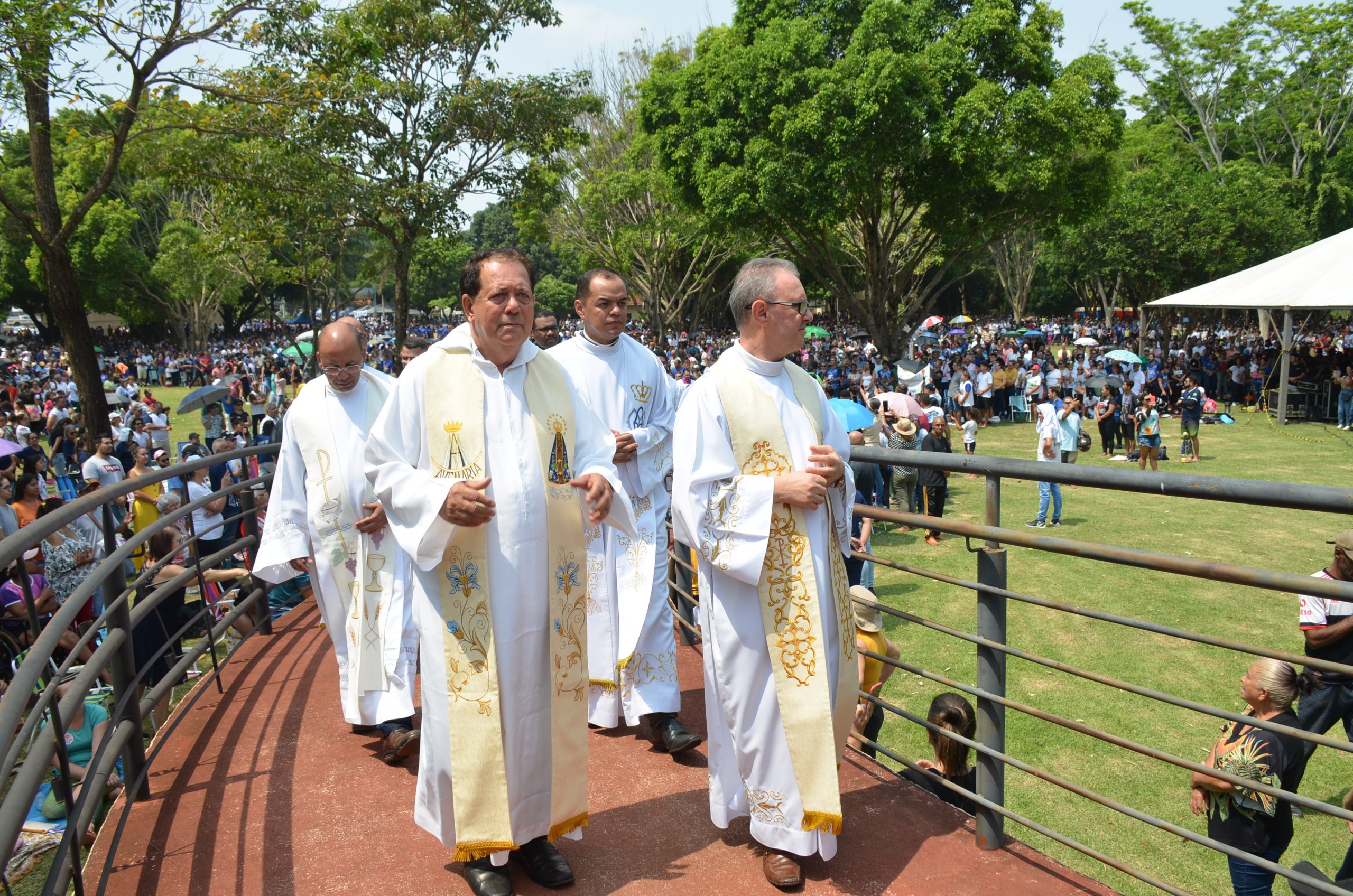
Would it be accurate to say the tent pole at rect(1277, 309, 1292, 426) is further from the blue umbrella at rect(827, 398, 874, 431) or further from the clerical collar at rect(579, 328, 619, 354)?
the clerical collar at rect(579, 328, 619, 354)

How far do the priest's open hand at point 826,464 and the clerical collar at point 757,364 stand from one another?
12.3 inches

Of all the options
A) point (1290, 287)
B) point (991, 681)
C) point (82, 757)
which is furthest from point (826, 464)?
point (1290, 287)

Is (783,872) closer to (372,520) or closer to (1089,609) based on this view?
(1089,609)

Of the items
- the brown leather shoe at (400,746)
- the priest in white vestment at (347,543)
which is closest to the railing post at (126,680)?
the priest in white vestment at (347,543)

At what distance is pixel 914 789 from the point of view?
11.4ft

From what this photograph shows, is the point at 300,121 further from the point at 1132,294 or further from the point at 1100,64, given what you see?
the point at 1132,294

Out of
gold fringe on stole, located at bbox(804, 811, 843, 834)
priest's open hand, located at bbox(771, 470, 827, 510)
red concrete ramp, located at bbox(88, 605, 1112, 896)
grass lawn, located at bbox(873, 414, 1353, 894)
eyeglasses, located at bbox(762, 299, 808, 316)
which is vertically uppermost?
eyeglasses, located at bbox(762, 299, 808, 316)

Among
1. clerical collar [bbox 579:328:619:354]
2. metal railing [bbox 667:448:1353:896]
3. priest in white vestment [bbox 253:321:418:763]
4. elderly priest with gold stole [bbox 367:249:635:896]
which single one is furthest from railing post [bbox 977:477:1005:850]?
priest in white vestment [bbox 253:321:418:763]

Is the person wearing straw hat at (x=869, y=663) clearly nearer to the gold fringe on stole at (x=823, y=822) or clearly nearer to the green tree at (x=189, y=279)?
the gold fringe on stole at (x=823, y=822)

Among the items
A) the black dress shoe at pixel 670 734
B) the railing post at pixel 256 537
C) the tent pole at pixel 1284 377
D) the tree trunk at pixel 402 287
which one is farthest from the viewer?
the tent pole at pixel 1284 377

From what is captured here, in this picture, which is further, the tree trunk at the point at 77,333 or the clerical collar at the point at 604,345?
the tree trunk at the point at 77,333

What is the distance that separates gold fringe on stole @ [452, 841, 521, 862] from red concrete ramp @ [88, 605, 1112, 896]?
162 mm

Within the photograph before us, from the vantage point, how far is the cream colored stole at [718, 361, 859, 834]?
290 cm

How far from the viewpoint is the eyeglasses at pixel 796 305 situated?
3055mm
